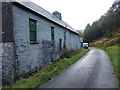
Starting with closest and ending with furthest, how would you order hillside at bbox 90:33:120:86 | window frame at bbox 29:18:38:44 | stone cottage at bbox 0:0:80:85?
stone cottage at bbox 0:0:80:85 < window frame at bbox 29:18:38:44 < hillside at bbox 90:33:120:86

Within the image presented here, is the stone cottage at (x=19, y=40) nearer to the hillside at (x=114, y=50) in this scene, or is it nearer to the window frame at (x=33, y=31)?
the window frame at (x=33, y=31)

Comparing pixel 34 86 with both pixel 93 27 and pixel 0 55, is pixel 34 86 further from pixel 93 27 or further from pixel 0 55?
pixel 93 27

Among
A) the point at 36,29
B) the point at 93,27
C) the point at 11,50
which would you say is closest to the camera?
the point at 11,50

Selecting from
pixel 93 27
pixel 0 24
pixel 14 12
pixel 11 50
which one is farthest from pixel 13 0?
pixel 93 27

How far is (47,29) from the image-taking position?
13695 mm

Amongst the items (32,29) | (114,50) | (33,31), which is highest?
(32,29)

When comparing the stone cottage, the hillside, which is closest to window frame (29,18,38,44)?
the stone cottage

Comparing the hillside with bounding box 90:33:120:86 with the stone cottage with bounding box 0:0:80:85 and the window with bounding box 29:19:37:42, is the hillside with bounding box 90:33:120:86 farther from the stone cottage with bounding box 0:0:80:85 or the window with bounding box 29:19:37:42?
the window with bounding box 29:19:37:42

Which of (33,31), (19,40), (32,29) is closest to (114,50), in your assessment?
(33,31)

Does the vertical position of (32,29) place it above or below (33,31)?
above

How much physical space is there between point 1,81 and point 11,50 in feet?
Answer: 5.93

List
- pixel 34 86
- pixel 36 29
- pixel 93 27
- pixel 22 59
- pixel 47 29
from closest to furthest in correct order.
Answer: pixel 34 86 → pixel 22 59 → pixel 36 29 → pixel 47 29 → pixel 93 27

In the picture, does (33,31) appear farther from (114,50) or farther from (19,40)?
(114,50)

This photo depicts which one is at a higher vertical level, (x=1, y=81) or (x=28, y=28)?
(x=28, y=28)
